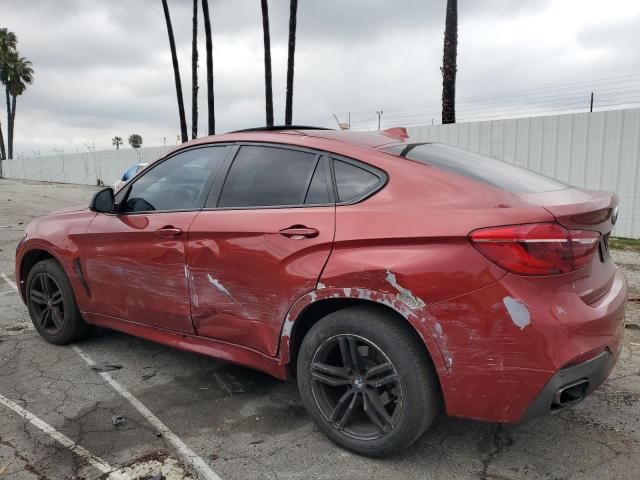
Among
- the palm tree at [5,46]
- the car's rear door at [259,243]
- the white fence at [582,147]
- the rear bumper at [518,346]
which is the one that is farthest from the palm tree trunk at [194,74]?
the palm tree at [5,46]

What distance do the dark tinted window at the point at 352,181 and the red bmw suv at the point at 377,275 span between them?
1 centimetres

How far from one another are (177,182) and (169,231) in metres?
0.40

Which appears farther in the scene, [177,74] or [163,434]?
[177,74]

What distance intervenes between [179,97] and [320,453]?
26.0m

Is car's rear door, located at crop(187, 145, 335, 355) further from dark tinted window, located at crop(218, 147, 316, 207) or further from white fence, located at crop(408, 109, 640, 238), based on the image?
white fence, located at crop(408, 109, 640, 238)

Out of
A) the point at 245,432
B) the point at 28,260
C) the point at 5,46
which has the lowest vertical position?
the point at 245,432

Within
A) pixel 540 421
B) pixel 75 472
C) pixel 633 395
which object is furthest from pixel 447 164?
pixel 75 472

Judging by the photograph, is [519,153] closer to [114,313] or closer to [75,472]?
[114,313]

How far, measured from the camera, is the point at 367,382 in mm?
2574

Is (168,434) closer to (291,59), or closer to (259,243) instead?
(259,243)

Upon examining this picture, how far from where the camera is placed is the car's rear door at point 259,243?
2.71m

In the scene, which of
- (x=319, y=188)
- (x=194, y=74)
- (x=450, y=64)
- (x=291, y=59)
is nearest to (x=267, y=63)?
(x=291, y=59)

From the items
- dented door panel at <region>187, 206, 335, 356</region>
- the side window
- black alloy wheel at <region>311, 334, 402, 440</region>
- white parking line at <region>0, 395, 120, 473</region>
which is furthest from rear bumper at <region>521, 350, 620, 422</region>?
the side window

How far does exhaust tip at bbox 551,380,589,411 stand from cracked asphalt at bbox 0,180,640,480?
45cm
